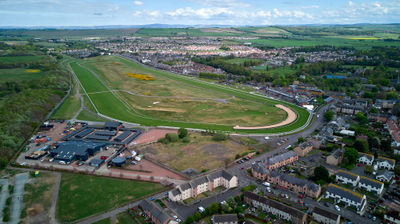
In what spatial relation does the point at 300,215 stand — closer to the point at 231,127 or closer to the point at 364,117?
the point at 231,127

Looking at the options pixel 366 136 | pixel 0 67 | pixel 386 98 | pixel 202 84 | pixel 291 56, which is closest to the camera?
pixel 366 136

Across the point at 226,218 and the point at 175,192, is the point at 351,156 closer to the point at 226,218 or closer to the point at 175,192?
the point at 226,218

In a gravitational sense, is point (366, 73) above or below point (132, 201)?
above

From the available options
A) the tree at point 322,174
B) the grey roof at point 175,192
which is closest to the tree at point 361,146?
the tree at point 322,174

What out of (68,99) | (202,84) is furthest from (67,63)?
(202,84)

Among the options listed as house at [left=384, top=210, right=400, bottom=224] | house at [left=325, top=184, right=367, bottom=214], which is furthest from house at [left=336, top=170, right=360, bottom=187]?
house at [left=384, top=210, right=400, bottom=224]

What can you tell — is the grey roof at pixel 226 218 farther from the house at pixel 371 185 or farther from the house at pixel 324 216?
the house at pixel 371 185
